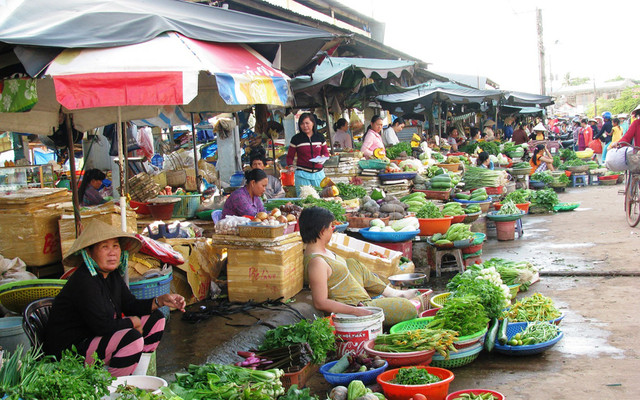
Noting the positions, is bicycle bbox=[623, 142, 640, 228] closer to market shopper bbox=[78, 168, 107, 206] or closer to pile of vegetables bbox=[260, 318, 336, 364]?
pile of vegetables bbox=[260, 318, 336, 364]

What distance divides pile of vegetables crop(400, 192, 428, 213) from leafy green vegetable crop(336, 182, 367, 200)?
2.42 ft

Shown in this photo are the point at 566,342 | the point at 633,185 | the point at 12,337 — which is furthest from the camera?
the point at 633,185

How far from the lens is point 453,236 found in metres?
7.46

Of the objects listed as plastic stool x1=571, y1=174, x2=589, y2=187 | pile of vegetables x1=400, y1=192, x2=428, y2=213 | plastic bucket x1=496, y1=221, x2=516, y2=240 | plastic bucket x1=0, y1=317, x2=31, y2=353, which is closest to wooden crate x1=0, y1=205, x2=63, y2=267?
plastic bucket x1=0, y1=317, x2=31, y2=353

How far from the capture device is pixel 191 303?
5.55 m

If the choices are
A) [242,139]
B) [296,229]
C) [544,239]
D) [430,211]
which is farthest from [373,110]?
[296,229]

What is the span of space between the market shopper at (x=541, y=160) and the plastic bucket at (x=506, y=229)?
8.28 metres

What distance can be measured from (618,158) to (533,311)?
5734 mm

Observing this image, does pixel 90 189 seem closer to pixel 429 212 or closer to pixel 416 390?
pixel 429 212

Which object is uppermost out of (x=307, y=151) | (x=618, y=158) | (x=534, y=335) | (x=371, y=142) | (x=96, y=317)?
(x=371, y=142)

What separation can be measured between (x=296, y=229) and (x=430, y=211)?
105 inches

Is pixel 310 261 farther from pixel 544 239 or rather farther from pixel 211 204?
pixel 544 239

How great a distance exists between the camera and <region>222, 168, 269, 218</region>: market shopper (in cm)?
630

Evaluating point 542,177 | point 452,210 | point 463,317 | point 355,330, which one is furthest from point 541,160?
point 355,330
